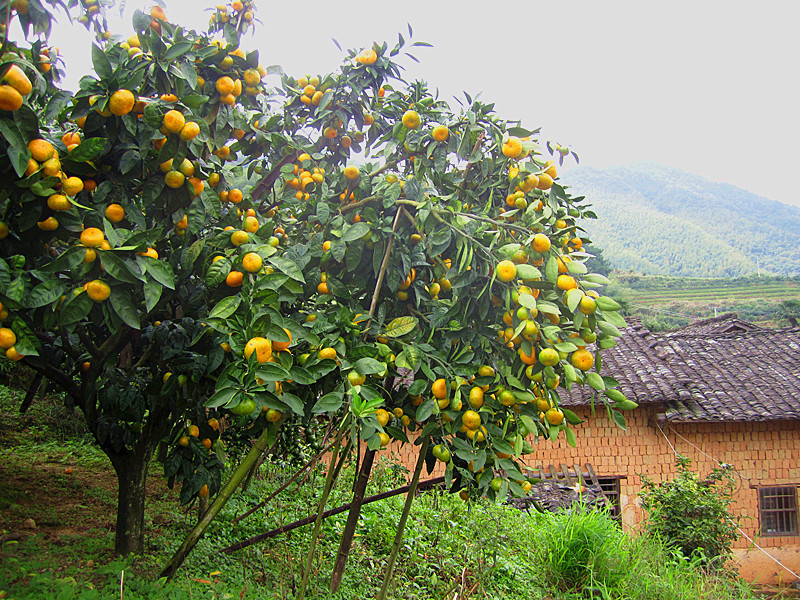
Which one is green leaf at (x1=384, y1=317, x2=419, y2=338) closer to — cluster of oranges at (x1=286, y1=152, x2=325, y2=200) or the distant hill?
cluster of oranges at (x1=286, y1=152, x2=325, y2=200)

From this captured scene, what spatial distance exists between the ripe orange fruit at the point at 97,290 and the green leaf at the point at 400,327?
2.88 ft

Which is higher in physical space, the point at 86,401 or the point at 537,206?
the point at 537,206

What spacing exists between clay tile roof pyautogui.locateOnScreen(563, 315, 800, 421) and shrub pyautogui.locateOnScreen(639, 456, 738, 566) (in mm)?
1169

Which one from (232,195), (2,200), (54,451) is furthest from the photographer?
(54,451)

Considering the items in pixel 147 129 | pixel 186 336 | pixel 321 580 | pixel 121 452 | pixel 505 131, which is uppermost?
pixel 505 131

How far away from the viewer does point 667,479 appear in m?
8.21

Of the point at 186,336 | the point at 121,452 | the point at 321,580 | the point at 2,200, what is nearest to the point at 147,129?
the point at 2,200

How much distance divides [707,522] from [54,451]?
719 centimetres

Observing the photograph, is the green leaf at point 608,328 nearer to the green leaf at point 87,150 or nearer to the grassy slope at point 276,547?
the green leaf at point 87,150

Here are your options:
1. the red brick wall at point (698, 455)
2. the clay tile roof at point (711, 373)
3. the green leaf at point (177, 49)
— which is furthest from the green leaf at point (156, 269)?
the clay tile roof at point (711, 373)

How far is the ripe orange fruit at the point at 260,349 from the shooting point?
4.69ft

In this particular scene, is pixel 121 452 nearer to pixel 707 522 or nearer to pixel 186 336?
pixel 186 336

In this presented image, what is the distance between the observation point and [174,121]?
5.35 ft

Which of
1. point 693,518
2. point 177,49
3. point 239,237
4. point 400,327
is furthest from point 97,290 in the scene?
point 693,518
